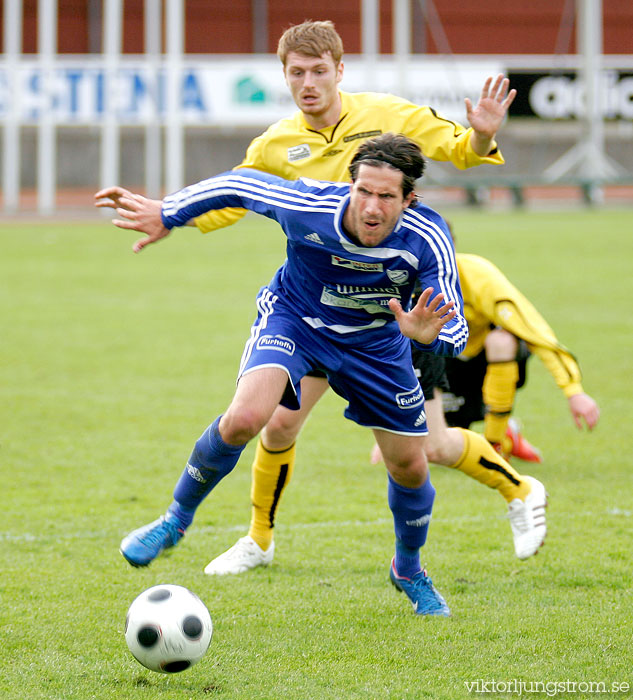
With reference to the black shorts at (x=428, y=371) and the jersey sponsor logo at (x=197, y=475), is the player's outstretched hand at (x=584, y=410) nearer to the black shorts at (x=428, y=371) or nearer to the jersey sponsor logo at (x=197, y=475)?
the black shorts at (x=428, y=371)

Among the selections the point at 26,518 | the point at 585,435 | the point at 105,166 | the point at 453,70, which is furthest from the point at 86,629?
the point at 453,70

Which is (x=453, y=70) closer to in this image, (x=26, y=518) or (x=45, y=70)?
(x=45, y=70)

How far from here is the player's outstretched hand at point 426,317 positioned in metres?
3.78

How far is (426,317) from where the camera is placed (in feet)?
12.4

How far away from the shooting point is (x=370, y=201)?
3.86 meters

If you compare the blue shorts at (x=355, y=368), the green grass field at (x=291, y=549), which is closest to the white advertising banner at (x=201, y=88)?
the green grass field at (x=291, y=549)

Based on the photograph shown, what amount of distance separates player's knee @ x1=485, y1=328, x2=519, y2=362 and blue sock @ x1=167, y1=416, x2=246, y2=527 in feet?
8.75

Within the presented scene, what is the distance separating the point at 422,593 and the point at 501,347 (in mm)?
2444

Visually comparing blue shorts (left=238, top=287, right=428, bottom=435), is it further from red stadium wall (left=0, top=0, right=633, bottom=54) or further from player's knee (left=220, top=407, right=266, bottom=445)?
red stadium wall (left=0, top=0, right=633, bottom=54)

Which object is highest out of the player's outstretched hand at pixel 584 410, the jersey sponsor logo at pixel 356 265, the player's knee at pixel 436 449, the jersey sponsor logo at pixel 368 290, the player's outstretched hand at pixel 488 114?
the player's outstretched hand at pixel 488 114

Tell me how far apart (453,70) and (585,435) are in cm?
2160

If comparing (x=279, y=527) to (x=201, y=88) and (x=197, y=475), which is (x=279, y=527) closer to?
(x=197, y=475)

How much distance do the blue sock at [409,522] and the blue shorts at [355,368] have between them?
0.27m

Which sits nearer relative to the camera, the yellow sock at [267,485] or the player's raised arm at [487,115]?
the player's raised arm at [487,115]
